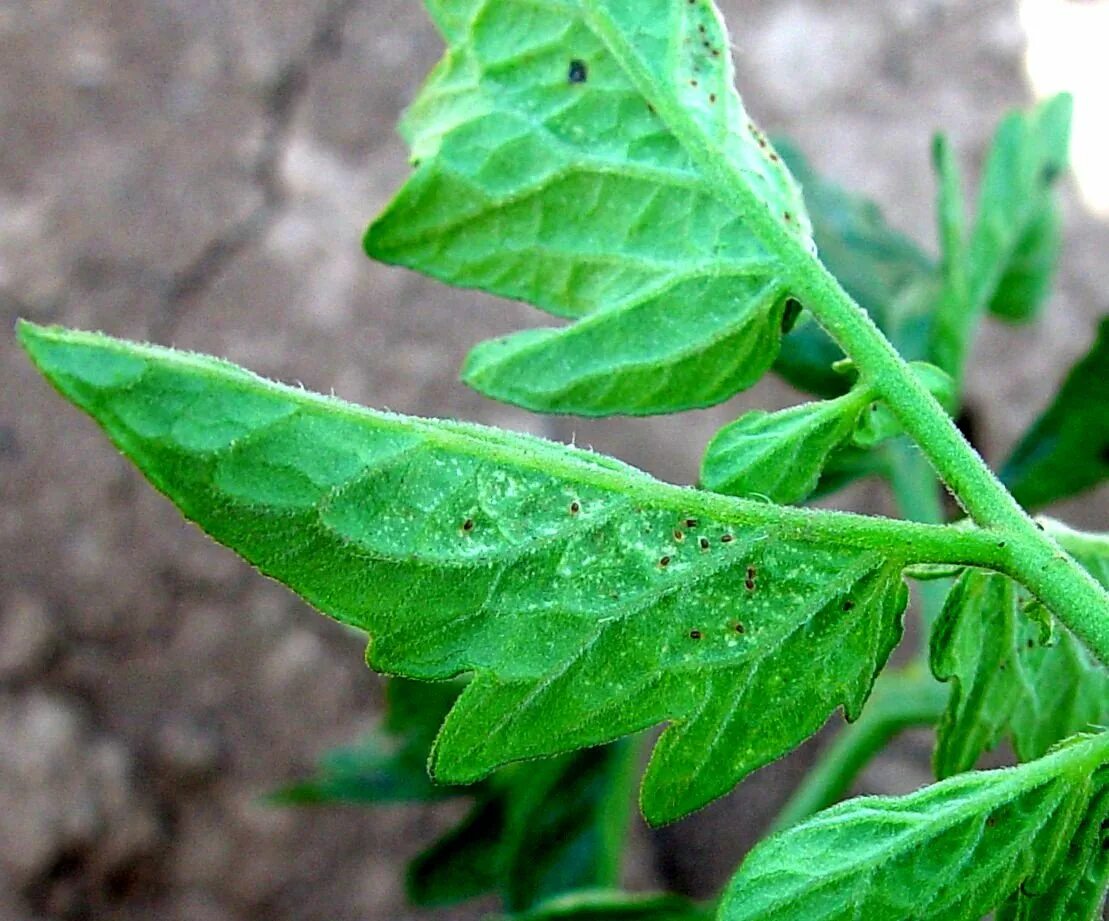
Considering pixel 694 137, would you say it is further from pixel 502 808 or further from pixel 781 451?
pixel 502 808

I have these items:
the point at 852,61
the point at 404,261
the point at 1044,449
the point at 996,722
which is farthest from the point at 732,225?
the point at 852,61

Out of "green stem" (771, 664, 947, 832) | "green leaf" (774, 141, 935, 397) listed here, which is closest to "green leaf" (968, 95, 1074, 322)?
"green leaf" (774, 141, 935, 397)

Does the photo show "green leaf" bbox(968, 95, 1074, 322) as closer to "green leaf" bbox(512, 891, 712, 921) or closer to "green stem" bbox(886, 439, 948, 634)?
"green stem" bbox(886, 439, 948, 634)

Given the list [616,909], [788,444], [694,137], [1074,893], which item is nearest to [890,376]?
[788,444]

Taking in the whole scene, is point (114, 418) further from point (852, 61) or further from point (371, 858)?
point (852, 61)

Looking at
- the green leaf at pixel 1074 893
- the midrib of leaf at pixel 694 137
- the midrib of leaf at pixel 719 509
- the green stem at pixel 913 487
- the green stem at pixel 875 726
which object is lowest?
the green stem at pixel 875 726

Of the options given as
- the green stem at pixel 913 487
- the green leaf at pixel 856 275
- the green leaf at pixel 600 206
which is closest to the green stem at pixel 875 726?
the green stem at pixel 913 487

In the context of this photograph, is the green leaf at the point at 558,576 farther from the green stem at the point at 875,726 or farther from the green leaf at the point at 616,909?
the green stem at the point at 875,726
